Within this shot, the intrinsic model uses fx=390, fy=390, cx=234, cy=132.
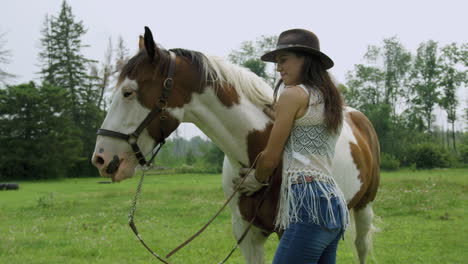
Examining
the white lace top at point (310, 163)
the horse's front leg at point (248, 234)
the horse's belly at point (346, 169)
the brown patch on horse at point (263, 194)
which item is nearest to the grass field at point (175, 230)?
the horse's belly at point (346, 169)

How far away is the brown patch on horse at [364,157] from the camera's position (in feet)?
13.3

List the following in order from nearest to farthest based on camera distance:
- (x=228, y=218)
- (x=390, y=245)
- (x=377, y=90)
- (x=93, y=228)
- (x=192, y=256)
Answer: (x=192, y=256) → (x=390, y=245) → (x=93, y=228) → (x=228, y=218) → (x=377, y=90)

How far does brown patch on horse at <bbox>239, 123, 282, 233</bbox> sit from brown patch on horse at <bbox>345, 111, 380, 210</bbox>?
1.37 meters

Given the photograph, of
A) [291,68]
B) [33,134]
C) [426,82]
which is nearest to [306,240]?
[291,68]

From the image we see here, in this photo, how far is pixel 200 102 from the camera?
2793 mm

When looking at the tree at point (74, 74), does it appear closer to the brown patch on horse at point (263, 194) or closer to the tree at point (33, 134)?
the tree at point (33, 134)

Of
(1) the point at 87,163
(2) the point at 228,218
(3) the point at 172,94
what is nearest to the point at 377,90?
(1) the point at 87,163

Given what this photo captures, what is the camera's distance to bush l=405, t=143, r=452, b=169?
120ft

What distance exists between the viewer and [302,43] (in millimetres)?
2273

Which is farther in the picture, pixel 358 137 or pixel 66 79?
pixel 66 79

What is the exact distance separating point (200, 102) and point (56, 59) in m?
45.1

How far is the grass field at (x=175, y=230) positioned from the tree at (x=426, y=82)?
38794mm

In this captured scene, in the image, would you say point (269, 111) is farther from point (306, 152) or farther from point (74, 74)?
point (74, 74)

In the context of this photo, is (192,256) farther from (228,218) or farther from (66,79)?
(66,79)
